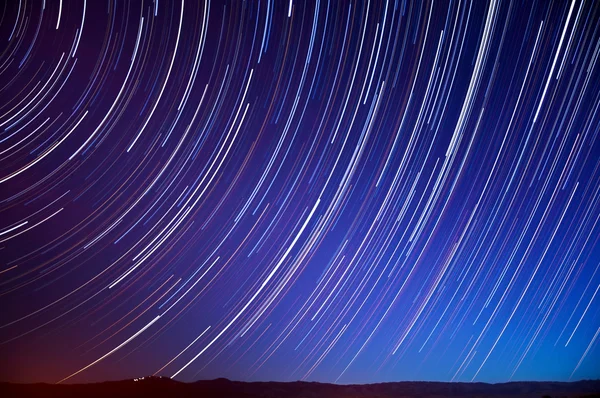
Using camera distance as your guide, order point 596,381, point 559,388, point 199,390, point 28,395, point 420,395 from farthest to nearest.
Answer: point 596,381 → point 559,388 → point 420,395 → point 199,390 → point 28,395

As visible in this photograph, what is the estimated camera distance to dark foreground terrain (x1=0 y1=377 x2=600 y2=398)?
3200cm

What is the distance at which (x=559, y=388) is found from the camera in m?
52.8

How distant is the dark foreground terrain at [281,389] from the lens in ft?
105

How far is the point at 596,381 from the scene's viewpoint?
59.4 meters

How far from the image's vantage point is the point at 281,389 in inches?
1620

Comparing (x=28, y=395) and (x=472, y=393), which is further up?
(x=28, y=395)

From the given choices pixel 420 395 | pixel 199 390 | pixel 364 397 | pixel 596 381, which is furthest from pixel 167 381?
pixel 596 381

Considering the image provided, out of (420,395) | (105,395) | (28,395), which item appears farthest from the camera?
(420,395)

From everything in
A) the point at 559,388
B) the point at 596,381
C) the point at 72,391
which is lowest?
the point at 596,381

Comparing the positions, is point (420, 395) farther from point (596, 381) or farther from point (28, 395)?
point (28, 395)

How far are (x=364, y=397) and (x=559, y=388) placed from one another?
1159 inches

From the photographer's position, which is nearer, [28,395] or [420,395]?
[28,395]

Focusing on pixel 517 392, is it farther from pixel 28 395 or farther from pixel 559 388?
pixel 28 395

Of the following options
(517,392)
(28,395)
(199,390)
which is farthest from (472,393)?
(28,395)
